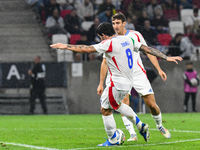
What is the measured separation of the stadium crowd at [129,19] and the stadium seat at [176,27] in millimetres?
118

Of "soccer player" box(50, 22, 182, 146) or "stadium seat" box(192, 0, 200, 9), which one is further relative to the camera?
"stadium seat" box(192, 0, 200, 9)

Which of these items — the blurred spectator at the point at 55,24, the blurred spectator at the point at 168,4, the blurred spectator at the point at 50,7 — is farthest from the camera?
the blurred spectator at the point at 168,4

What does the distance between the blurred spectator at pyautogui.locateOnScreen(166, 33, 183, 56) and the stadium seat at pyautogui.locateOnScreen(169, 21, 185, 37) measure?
6.13 ft

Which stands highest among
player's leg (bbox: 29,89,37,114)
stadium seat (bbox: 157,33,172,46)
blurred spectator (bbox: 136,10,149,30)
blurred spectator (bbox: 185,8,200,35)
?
blurred spectator (bbox: 136,10,149,30)

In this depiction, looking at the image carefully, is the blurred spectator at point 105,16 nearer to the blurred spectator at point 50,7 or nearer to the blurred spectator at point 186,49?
the blurred spectator at point 50,7

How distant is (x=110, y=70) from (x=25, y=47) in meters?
13.0

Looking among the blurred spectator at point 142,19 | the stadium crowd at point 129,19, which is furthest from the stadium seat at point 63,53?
the blurred spectator at point 142,19

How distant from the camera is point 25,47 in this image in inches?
739

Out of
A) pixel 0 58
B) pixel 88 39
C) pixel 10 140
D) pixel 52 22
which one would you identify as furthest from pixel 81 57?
pixel 10 140

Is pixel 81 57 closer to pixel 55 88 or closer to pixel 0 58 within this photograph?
pixel 55 88

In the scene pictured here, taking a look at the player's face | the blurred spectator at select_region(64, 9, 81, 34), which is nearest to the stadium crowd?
the blurred spectator at select_region(64, 9, 81, 34)

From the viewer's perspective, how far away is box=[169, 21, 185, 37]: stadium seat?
19.9m

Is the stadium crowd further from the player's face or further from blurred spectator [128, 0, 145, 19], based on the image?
the player's face

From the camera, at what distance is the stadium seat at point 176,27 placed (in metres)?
19.9
